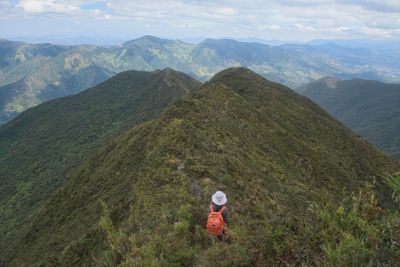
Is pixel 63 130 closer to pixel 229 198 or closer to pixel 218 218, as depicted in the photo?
pixel 229 198

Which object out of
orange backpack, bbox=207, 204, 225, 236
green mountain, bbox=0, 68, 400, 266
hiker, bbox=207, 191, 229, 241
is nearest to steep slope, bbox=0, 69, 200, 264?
green mountain, bbox=0, 68, 400, 266

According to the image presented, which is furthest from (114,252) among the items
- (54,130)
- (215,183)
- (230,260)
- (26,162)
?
(54,130)

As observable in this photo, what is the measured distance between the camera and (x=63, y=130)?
138 metres

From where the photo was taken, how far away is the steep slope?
273ft

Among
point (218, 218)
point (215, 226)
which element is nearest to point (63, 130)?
point (218, 218)

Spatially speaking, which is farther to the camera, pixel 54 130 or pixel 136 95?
pixel 136 95

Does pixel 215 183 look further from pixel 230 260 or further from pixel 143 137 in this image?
pixel 143 137

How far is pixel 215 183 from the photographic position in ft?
86.6

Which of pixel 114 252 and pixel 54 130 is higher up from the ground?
pixel 114 252

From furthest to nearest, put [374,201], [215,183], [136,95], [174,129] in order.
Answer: [136,95]
[174,129]
[215,183]
[374,201]

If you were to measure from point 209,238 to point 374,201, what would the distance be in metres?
6.72

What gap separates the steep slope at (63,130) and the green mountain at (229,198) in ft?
81.2

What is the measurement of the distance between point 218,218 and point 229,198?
8511mm

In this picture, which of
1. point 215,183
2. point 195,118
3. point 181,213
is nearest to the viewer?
point 181,213
